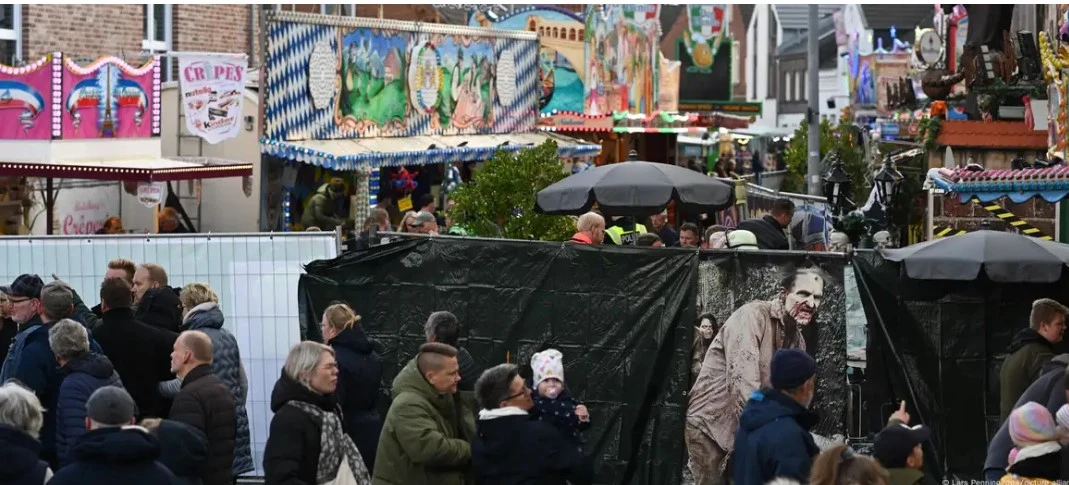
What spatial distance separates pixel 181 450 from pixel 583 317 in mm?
3482

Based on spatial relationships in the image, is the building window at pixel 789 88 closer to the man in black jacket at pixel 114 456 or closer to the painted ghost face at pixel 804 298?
the painted ghost face at pixel 804 298

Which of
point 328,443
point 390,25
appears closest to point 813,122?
point 390,25

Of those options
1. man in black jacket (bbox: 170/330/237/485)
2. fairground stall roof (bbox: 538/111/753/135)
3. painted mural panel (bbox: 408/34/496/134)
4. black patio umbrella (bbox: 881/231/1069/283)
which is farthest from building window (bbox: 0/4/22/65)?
black patio umbrella (bbox: 881/231/1069/283)

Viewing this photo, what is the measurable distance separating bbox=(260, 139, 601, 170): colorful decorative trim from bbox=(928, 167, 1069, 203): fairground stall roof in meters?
6.01

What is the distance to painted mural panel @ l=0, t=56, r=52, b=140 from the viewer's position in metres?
18.4

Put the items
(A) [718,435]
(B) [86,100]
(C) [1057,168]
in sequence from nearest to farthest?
(A) [718,435], (C) [1057,168], (B) [86,100]

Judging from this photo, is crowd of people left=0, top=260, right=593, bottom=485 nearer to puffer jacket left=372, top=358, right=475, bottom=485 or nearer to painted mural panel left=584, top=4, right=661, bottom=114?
puffer jacket left=372, top=358, right=475, bottom=485

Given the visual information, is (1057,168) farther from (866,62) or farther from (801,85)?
(801,85)

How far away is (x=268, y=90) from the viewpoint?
70.7 ft

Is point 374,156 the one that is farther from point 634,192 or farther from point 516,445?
point 516,445

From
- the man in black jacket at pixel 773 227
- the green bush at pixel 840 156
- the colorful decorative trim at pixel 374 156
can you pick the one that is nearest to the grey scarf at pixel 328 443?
the man in black jacket at pixel 773 227

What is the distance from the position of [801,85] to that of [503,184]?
2543 inches

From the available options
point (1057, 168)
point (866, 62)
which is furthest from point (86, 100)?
point (866, 62)

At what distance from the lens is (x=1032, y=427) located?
23.6 feet
